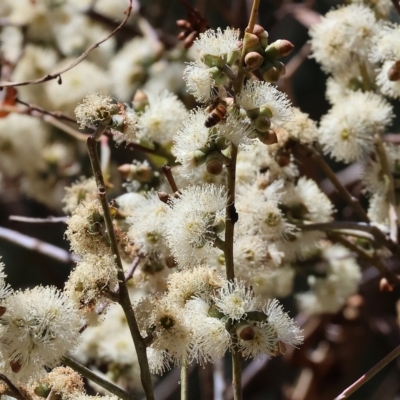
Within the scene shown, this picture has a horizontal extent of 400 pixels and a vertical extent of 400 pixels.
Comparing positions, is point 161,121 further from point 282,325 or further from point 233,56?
point 282,325

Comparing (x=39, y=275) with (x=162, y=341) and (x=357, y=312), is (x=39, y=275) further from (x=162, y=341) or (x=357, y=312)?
(x=162, y=341)

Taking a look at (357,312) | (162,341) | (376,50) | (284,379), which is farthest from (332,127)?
(284,379)

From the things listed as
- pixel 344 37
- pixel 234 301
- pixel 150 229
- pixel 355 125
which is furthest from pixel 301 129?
pixel 234 301

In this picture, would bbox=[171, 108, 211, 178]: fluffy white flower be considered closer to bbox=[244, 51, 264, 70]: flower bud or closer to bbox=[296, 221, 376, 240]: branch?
bbox=[244, 51, 264, 70]: flower bud

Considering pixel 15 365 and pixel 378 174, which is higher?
pixel 378 174

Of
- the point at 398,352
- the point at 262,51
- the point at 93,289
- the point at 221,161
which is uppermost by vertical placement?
the point at 262,51

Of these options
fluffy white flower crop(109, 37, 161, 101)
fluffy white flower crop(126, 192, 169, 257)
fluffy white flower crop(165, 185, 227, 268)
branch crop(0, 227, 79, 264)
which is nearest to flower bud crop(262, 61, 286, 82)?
fluffy white flower crop(165, 185, 227, 268)

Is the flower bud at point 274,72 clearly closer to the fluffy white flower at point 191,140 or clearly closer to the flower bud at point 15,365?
the fluffy white flower at point 191,140
